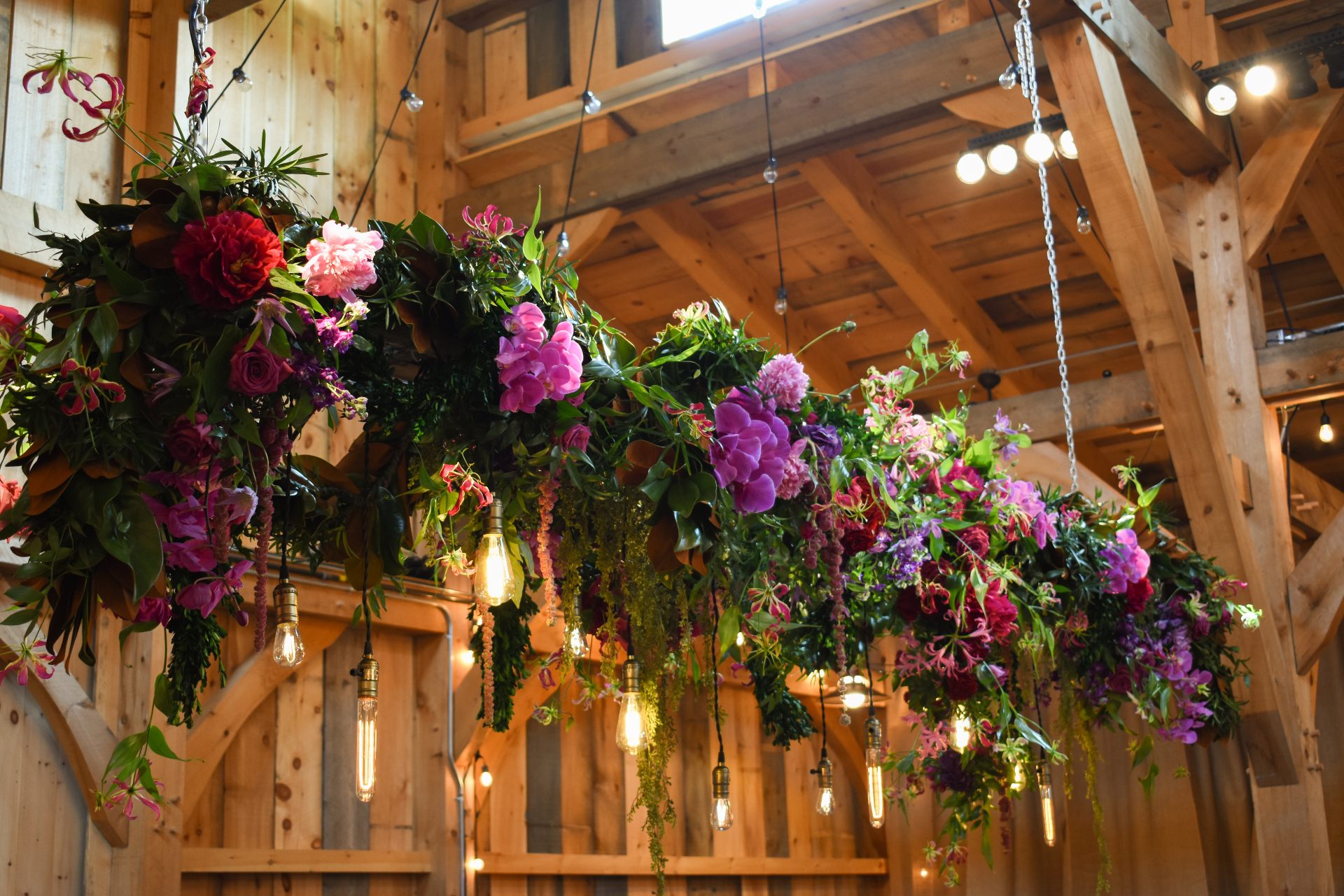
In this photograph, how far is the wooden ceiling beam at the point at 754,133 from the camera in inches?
181

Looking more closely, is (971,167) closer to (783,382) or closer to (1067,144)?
(1067,144)

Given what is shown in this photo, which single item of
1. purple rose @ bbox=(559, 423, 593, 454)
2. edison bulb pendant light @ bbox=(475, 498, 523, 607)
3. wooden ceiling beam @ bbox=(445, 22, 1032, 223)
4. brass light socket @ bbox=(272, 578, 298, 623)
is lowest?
brass light socket @ bbox=(272, 578, 298, 623)

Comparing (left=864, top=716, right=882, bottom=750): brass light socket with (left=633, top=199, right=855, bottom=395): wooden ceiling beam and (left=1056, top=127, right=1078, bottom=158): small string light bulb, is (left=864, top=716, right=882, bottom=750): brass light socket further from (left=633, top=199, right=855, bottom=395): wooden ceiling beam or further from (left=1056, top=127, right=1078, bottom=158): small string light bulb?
(left=633, top=199, right=855, bottom=395): wooden ceiling beam

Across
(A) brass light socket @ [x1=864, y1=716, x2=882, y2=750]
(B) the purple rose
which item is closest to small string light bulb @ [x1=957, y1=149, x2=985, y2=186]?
(A) brass light socket @ [x1=864, y1=716, x2=882, y2=750]

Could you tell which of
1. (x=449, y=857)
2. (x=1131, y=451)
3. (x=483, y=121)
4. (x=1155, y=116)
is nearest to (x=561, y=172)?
(x=483, y=121)

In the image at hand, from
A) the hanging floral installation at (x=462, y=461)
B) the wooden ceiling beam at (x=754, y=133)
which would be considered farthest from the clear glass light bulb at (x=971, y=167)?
the hanging floral installation at (x=462, y=461)

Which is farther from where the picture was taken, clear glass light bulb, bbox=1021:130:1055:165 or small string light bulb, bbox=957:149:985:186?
small string light bulb, bbox=957:149:985:186

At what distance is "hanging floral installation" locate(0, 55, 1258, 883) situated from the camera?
1.61 meters

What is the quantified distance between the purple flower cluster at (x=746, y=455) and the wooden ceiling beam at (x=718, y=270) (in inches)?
153

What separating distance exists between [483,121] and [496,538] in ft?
13.8

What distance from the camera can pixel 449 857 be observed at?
487cm

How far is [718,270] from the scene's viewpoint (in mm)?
6223

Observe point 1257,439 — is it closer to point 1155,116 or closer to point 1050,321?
point 1155,116

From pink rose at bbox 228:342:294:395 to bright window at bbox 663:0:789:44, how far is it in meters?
4.14
